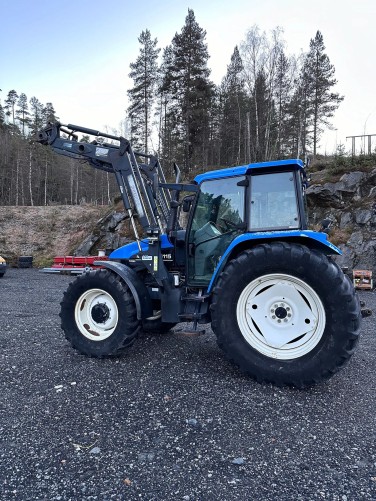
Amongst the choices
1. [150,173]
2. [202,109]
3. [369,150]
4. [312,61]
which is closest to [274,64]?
[312,61]

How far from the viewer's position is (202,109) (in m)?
23.8

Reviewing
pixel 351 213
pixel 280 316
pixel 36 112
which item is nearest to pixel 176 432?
pixel 280 316

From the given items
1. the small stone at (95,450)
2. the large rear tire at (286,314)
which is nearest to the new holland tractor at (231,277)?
the large rear tire at (286,314)

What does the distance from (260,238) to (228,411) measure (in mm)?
1713

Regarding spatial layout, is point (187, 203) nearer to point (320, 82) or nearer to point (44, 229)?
point (44, 229)

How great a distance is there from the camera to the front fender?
3.97m

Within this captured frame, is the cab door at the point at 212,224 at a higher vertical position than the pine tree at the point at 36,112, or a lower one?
lower

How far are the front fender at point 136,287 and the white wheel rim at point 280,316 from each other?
1.23 m

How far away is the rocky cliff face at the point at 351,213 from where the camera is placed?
41.5 feet

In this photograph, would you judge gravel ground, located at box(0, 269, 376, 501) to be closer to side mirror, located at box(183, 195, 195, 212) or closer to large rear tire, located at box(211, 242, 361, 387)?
large rear tire, located at box(211, 242, 361, 387)

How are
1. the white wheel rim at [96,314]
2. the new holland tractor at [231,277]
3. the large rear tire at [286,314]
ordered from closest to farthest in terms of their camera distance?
the large rear tire at [286,314]
the new holland tractor at [231,277]
the white wheel rim at [96,314]

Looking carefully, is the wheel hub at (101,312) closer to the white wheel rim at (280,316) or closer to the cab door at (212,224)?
the cab door at (212,224)

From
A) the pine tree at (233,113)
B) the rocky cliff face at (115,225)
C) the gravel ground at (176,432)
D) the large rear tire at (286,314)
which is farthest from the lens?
the pine tree at (233,113)

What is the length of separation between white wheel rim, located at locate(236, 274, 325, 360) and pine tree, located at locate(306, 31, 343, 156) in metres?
24.3
